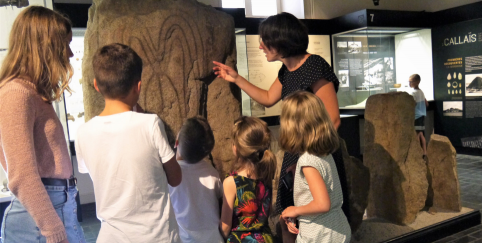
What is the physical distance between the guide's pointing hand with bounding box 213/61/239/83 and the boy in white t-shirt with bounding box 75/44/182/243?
Answer: 1111mm

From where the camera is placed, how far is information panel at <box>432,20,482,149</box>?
6.74 metres

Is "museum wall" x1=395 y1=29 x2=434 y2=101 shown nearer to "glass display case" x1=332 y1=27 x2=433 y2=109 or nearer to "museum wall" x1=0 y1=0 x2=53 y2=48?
"glass display case" x1=332 y1=27 x2=433 y2=109

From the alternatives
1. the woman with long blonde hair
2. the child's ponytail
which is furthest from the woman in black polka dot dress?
the woman with long blonde hair

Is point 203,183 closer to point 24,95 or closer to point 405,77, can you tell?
point 24,95

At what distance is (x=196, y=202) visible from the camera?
2.06 meters

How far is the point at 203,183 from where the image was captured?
2.08m

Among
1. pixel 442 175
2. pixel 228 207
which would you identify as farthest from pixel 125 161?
pixel 442 175

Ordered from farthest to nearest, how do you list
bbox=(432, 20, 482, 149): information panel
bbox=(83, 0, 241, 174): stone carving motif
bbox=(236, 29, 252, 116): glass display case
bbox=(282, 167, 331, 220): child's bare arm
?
bbox=(432, 20, 482, 149): information panel → bbox=(236, 29, 252, 116): glass display case → bbox=(83, 0, 241, 174): stone carving motif → bbox=(282, 167, 331, 220): child's bare arm

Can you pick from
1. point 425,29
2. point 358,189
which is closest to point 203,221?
point 358,189

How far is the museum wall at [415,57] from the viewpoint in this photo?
7.45 m

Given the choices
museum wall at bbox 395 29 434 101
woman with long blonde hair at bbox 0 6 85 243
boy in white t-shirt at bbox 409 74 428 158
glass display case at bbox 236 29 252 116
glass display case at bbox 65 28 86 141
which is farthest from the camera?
museum wall at bbox 395 29 434 101

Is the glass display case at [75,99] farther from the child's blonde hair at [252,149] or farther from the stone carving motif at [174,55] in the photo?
the child's blonde hair at [252,149]

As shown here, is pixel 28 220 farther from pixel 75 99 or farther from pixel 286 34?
pixel 75 99

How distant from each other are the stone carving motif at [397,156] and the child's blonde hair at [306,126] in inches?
78.4
